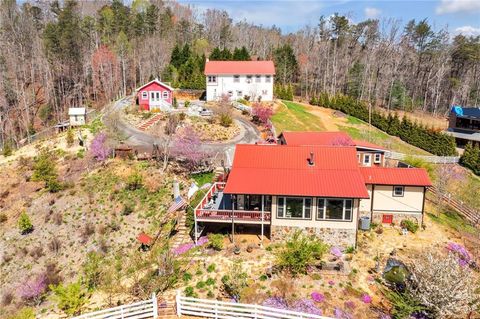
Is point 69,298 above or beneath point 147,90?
beneath

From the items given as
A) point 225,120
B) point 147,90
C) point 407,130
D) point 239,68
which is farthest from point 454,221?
point 239,68

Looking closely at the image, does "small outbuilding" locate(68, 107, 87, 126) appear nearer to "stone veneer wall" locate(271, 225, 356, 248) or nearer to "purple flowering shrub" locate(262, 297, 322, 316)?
"stone veneer wall" locate(271, 225, 356, 248)

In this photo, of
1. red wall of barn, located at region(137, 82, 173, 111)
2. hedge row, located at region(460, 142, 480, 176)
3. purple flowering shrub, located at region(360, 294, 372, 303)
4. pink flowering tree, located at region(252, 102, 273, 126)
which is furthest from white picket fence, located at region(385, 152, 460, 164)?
red wall of barn, located at region(137, 82, 173, 111)

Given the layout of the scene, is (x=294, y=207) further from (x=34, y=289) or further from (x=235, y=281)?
(x=34, y=289)

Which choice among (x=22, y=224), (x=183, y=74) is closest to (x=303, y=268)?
(x=22, y=224)

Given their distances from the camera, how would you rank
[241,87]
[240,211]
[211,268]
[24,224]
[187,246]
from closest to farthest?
1. [211,268]
2. [240,211]
3. [187,246]
4. [24,224]
5. [241,87]

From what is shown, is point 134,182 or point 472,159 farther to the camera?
point 472,159

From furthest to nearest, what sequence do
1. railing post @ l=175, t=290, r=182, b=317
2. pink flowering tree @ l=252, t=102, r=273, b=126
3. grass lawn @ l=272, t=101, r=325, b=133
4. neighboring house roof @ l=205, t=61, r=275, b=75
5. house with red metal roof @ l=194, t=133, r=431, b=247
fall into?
1. neighboring house roof @ l=205, t=61, r=275, b=75
2. grass lawn @ l=272, t=101, r=325, b=133
3. pink flowering tree @ l=252, t=102, r=273, b=126
4. house with red metal roof @ l=194, t=133, r=431, b=247
5. railing post @ l=175, t=290, r=182, b=317
